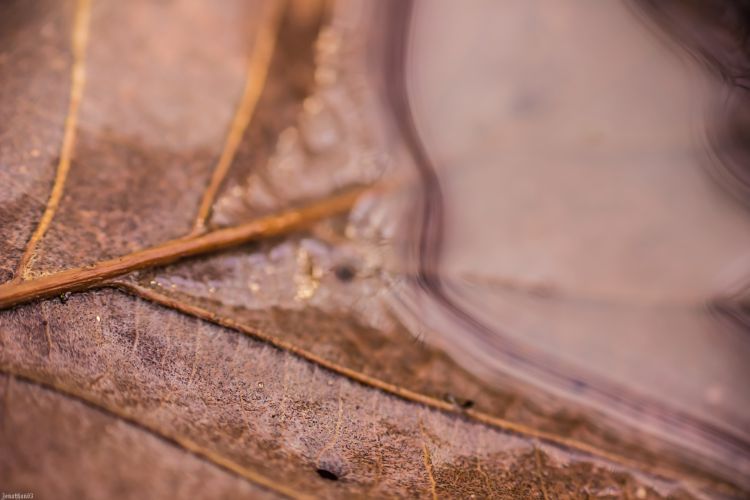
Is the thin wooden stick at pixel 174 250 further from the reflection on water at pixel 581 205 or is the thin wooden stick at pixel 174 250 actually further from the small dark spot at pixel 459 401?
the small dark spot at pixel 459 401

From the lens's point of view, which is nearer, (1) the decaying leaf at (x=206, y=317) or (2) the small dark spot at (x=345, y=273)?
(1) the decaying leaf at (x=206, y=317)

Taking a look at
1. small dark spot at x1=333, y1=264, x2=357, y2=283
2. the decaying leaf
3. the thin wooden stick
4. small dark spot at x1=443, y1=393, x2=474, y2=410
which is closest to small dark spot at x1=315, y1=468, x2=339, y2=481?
the decaying leaf

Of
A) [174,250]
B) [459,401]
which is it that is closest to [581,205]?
[459,401]

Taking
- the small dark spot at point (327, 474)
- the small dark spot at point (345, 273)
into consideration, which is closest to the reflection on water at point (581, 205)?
the small dark spot at point (345, 273)

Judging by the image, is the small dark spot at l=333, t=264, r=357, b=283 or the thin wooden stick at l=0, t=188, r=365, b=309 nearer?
the thin wooden stick at l=0, t=188, r=365, b=309

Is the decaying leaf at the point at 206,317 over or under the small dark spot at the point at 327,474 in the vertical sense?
over

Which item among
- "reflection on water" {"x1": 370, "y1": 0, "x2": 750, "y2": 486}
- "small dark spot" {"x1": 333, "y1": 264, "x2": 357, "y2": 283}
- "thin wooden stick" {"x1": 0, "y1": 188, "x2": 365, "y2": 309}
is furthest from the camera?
"reflection on water" {"x1": 370, "y1": 0, "x2": 750, "y2": 486}

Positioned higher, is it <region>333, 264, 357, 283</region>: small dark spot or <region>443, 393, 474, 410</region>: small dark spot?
<region>333, 264, 357, 283</region>: small dark spot

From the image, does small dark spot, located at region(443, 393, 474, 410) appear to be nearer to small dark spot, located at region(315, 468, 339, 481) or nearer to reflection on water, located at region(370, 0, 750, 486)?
reflection on water, located at region(370, 0, 750, 486)
